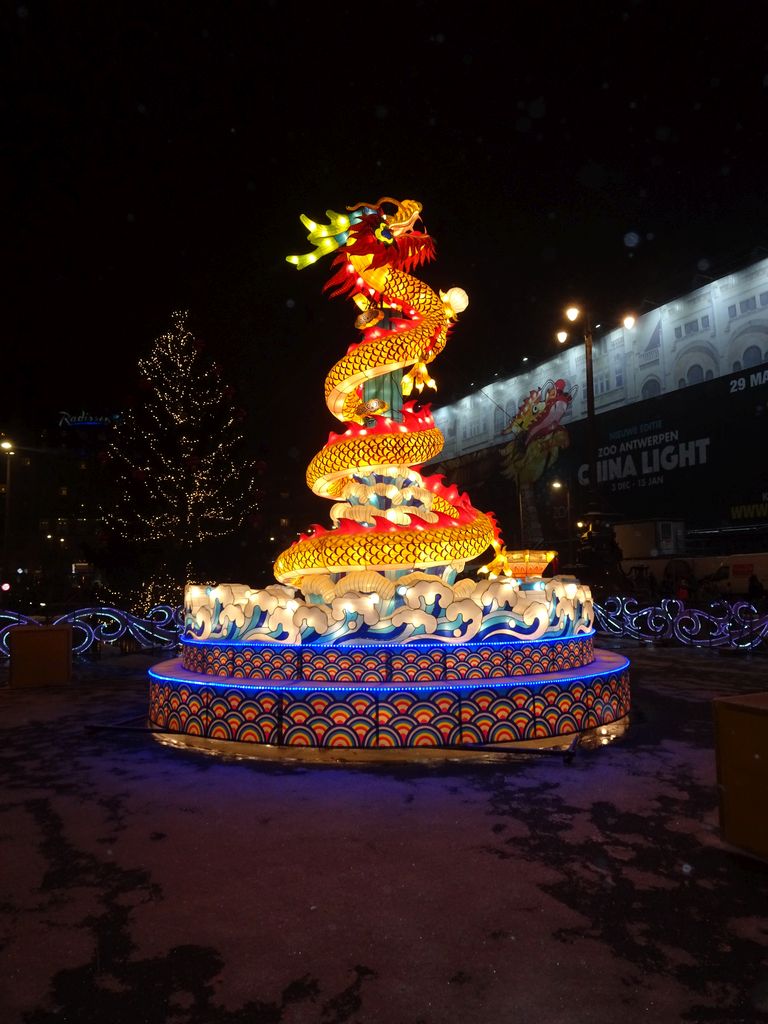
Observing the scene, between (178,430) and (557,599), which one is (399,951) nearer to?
(557,599)

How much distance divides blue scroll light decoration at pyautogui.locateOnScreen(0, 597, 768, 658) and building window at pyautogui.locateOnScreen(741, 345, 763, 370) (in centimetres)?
1199

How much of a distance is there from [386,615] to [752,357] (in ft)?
73.9

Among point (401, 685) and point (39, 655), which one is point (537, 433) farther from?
point (401, 685)

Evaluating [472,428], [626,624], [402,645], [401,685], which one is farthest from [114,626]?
[472,428]

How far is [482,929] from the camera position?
3.06 metres

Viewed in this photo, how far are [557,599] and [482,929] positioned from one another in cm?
465

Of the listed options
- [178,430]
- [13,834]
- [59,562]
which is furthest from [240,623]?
[59,562]

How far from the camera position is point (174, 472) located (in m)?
20.7

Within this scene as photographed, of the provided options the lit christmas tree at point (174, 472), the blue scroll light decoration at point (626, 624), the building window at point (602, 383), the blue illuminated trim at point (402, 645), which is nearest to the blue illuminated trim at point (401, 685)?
the blue illuminated trim at point (402, 645)

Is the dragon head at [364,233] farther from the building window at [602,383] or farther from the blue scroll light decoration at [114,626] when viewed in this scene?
the building window at [602,383]

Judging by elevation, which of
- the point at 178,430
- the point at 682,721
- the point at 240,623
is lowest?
the point at 682,721

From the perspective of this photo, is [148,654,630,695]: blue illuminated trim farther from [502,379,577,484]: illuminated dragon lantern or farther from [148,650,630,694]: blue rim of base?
[502,379,577,484]: illuminated dragon lantern

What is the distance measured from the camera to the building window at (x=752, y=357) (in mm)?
24000

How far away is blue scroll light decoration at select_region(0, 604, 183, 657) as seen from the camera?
14.2m
